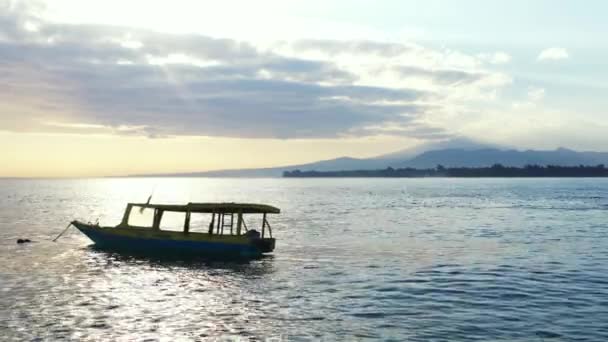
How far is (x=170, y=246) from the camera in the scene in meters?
41.1

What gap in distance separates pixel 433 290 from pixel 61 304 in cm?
1772

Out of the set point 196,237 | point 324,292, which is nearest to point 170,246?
point 196,237

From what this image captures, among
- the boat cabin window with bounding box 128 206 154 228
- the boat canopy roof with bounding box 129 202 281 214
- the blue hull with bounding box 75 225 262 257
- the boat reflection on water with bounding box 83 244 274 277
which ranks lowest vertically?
the boat reflection on water with bounding box 83 244 274 277

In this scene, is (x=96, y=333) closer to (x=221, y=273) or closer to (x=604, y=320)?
(x=221, y=273)

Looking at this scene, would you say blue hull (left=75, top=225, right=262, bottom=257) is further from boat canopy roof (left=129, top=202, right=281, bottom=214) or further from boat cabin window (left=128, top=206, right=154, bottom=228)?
boat canopy roof (left=129, top=202, right=281, bottom=214)

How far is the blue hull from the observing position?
3991cm

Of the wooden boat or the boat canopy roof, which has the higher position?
the boat canopy roof

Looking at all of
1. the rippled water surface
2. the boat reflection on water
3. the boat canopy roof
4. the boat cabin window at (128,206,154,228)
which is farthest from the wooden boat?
the rippled water surface

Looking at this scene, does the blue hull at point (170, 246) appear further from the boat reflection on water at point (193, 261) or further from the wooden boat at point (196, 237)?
the boat reflection on water at point (193, 261)

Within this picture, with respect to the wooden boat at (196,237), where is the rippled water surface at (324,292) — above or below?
below

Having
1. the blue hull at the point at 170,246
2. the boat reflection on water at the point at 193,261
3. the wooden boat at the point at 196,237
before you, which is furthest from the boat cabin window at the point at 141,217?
the boat reflection on water at the point at 193,261

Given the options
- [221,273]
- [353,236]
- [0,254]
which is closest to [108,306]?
[221,273]

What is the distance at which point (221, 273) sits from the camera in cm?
3447

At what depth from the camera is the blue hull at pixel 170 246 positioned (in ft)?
131
